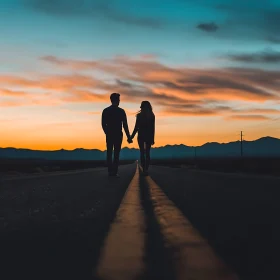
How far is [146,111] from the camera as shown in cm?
1784

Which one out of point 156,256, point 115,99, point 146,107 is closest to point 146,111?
point 146,107

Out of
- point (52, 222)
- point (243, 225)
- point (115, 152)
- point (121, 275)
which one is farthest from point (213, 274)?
point (115, 152)

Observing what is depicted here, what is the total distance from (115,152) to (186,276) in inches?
520

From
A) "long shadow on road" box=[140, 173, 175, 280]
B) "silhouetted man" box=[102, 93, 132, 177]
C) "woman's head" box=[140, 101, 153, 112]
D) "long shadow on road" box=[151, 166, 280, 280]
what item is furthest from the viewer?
"woman's head" box=[140, 101, 153, 112]

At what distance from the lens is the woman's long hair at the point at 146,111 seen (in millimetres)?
17814

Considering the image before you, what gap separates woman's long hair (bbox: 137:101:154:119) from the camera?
58.4 feet

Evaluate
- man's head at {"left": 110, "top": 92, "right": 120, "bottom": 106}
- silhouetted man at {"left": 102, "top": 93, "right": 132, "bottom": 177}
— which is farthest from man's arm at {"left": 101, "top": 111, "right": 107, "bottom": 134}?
man's head at {"left": 110, "top": 92, "right": 120, "bottom": 106}

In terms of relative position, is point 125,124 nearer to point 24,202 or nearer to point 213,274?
point 24,202

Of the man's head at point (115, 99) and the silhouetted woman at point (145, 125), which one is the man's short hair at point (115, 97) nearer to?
the man's head at point (115, 99)

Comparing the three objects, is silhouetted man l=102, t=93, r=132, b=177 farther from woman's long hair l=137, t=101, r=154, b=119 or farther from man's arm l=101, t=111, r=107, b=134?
woman's long hair l=137, t=101, r=154, b=119

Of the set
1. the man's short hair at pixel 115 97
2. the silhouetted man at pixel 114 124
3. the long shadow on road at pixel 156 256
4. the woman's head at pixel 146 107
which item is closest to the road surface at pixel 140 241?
the long shadow on road at pixel 156 256

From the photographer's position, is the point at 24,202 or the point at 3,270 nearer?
the point at 3,270

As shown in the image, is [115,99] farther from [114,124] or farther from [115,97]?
[114,124]

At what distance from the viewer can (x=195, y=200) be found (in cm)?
785
